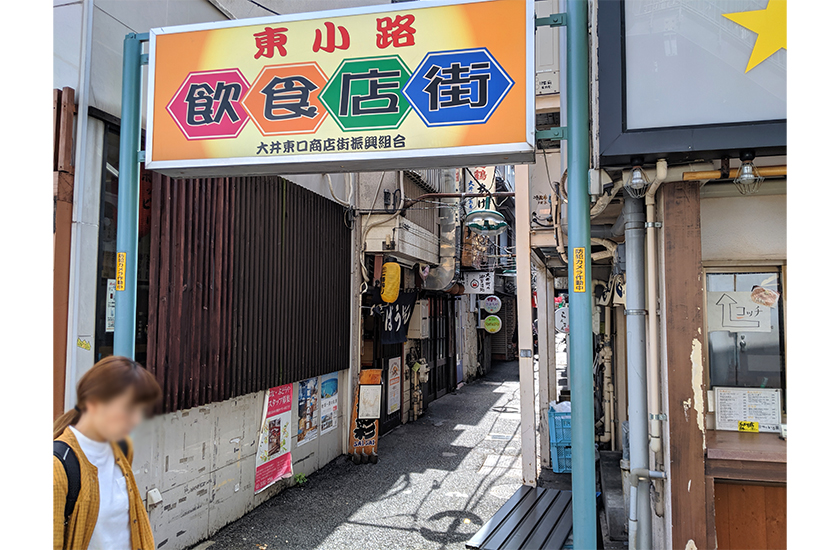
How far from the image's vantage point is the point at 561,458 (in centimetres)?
990

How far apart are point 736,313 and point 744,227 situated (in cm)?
81

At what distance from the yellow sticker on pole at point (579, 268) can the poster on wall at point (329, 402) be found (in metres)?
7.89

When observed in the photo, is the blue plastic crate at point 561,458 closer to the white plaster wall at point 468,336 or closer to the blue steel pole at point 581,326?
the blue steel pole at point 581,326

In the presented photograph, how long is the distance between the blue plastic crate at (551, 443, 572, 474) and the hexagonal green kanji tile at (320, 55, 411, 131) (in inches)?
321

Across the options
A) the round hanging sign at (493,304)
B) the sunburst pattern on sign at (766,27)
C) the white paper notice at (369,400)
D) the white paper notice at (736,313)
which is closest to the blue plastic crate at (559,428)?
the white paper notice at (369,400)

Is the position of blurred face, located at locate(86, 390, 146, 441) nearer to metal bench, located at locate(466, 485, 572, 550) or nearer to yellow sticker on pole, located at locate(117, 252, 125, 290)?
yellow sticker on pole, located at locate(117, 252, 125, 290)

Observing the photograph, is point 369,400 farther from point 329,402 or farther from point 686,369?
point 686,369

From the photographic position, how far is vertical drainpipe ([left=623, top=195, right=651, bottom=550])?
4465 mm

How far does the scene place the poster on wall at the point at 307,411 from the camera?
9.62 meters

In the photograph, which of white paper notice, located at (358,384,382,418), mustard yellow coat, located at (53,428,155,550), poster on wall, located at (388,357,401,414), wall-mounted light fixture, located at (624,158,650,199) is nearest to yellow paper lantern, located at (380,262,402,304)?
white paper notice, located at (358,384,382,418)

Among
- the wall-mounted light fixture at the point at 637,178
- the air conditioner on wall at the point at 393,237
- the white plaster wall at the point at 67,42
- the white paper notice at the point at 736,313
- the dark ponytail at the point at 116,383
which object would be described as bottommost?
the dark ponytail at the point at 116,383

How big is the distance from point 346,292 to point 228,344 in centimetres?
442

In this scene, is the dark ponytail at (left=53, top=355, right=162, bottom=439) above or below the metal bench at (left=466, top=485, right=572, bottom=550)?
above

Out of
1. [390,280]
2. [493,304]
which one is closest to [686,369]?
[390,280]
